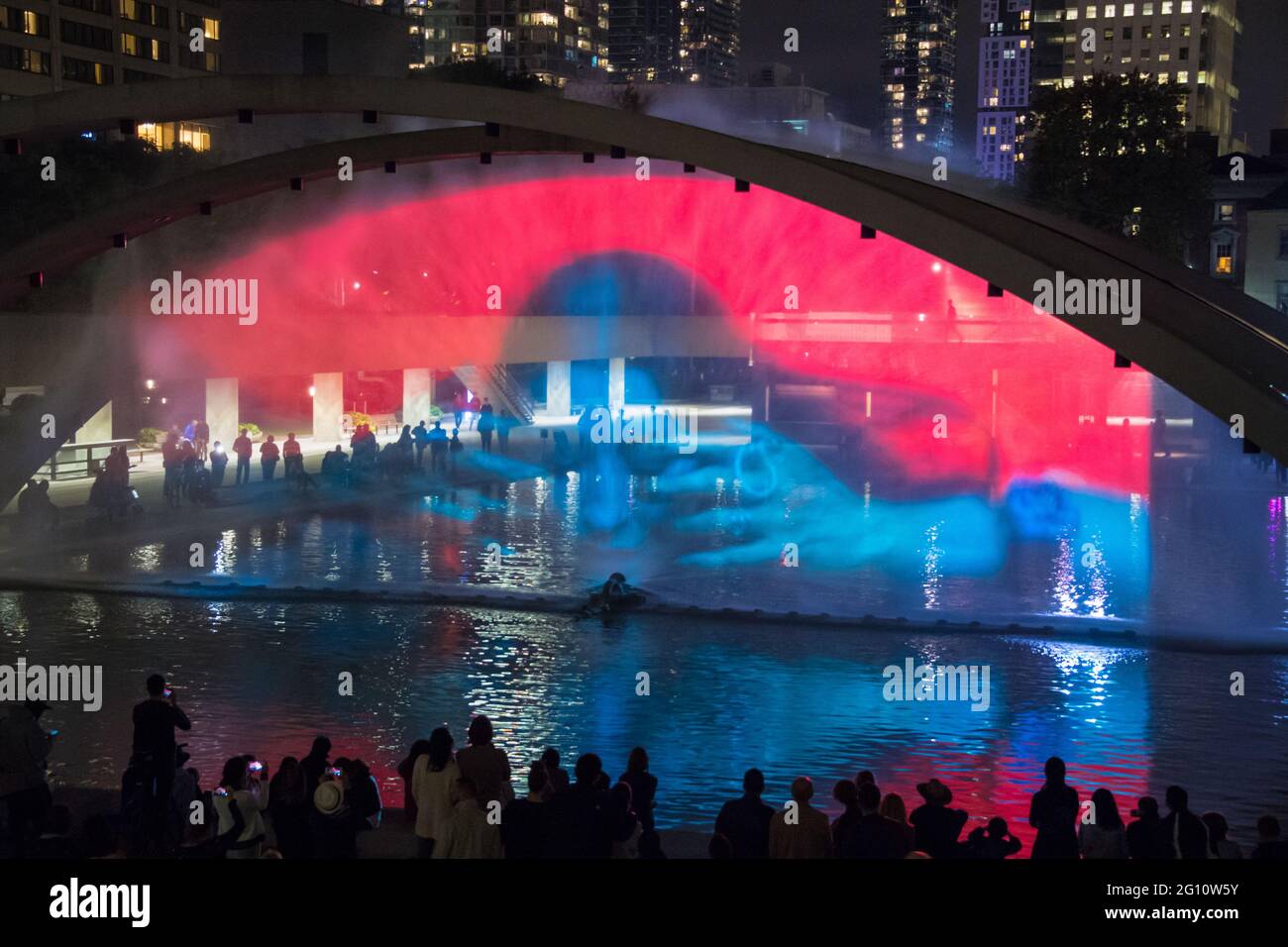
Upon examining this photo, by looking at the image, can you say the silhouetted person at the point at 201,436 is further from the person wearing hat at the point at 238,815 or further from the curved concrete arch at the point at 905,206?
the person wearing hat at the point at 238,815

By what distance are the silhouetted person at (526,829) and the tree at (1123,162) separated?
6522 cm

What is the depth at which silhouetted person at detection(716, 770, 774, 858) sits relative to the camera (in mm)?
8812

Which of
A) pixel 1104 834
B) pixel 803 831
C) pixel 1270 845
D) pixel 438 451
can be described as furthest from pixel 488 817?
pixel 438 451

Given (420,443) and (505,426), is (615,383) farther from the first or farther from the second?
(420,443)

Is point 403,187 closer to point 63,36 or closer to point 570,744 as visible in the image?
→ point 63,36

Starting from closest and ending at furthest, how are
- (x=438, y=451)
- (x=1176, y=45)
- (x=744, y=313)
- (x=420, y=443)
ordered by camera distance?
(x=420, y=443) → (x=438, y=451) → (x=744, y=313) → (x=1176, y=45)

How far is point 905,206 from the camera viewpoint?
13914 mm

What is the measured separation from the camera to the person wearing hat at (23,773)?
32.5 feet

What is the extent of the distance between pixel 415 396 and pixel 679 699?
3742cm

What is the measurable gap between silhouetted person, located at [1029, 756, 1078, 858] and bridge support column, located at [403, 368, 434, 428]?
1742 inches

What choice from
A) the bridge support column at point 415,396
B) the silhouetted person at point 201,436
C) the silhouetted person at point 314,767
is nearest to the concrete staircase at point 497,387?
the bridge support column at point 415,396

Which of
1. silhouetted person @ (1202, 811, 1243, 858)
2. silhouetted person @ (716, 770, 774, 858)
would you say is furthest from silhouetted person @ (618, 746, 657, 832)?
silhouetted person @ (1202, 811, 1243, 858)

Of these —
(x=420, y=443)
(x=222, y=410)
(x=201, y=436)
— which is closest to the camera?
(x=201, y=436)

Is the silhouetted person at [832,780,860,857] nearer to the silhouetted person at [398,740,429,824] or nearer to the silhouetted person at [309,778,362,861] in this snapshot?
the silhouetted person at [309,778,362,861]
